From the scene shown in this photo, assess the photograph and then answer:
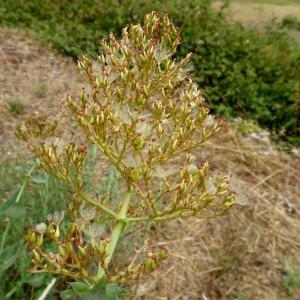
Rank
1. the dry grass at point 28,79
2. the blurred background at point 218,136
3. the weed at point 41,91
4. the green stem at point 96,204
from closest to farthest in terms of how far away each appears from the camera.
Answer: the green stem at point 96,204
the blurred background at point 218,136
the dry grass at point 28,79
the weed at point 41,91

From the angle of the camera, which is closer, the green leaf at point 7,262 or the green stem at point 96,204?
the green stem at point 96,204

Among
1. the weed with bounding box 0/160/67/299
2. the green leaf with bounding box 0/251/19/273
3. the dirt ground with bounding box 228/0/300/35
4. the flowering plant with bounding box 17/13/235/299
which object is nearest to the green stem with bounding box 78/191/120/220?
the flowering plant with bounding box 17/13/235/299

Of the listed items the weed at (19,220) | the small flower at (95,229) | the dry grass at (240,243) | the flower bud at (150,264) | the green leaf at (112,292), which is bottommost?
the dry grass at (240,243)

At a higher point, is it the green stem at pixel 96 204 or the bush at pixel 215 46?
the green stem at pixel 96 204

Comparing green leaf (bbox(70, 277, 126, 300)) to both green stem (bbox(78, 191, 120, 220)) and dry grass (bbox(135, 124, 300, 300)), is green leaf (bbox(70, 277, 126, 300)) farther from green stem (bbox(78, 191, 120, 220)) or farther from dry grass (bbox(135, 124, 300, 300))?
dry grass (bbox(135, 124, 300, 300))

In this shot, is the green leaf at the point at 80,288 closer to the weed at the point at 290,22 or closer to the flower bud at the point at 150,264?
the flower bud at the point at 150,264

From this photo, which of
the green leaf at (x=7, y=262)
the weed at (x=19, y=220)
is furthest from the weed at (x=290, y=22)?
the green leaf at (x=7, y=262)

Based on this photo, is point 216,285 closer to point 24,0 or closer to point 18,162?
point 18,162
